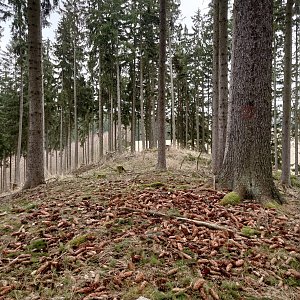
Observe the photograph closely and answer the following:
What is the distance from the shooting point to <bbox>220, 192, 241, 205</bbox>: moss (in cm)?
482

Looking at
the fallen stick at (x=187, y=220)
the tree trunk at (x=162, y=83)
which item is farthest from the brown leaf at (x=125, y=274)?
the tree trunk at (x=162, y=83)

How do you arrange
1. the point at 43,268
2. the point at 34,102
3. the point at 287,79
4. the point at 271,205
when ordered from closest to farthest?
1. the point at 43,268
2. the point at 271,205
3. the point at 34,102
4. the point at 287,79

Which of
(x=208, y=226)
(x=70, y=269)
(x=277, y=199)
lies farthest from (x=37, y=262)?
(x=277, y=199)

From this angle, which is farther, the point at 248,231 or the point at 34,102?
the point at 34,102

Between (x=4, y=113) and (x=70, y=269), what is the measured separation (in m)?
22.6

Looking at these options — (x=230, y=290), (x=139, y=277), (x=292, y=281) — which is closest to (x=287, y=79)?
(x=292, y=281)

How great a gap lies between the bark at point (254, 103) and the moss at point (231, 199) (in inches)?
6.0

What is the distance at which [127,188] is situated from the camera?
6.06 m

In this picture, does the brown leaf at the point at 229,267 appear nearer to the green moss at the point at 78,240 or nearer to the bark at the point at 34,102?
the green moss at the point at 78,240

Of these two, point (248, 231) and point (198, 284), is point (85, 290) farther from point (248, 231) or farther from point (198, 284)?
point (248, 231)

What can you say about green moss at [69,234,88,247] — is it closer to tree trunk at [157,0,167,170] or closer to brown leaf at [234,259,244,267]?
brown leaf at [234,259,244,267]

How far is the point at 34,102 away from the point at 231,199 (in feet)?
19.0

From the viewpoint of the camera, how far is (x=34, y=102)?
793cm

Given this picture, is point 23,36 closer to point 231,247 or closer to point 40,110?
point 40,110
